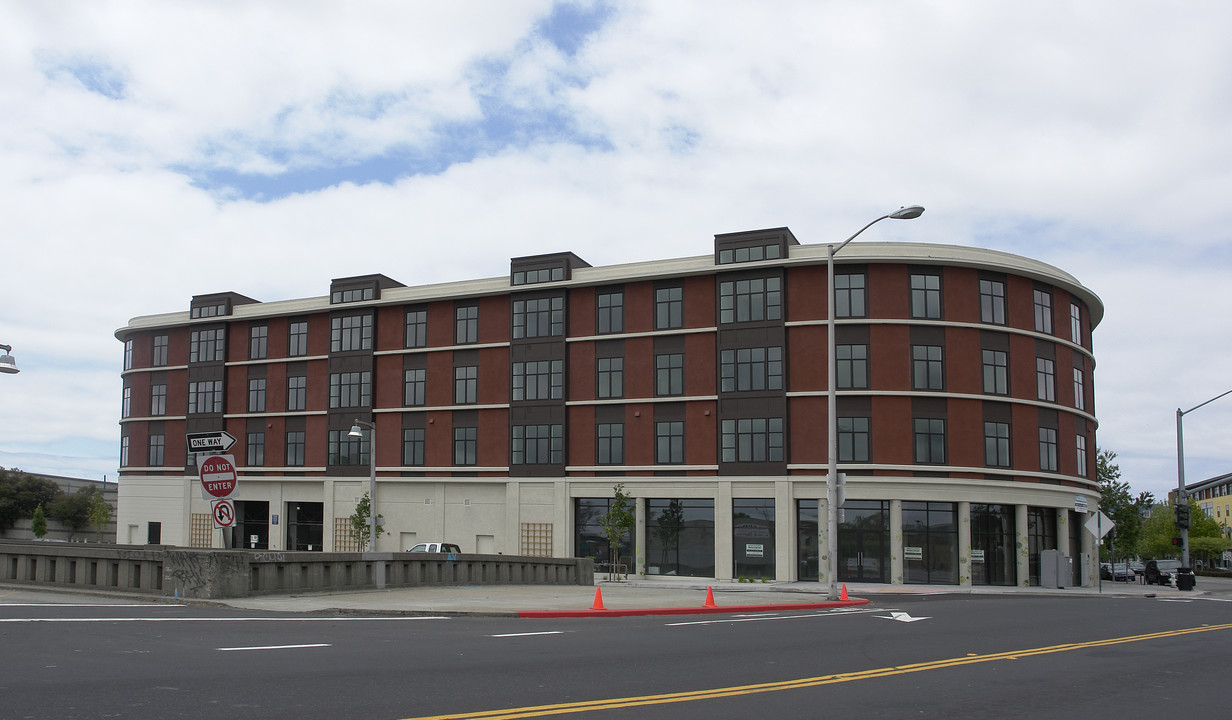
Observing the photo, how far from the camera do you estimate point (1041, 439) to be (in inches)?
1956

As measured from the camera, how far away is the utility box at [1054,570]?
4750 centimetres

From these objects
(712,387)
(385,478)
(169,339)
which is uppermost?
(169,339)

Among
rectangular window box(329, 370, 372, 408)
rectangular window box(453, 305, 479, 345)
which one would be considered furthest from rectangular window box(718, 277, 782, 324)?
rectangular window box(329, 370, 372, 408)

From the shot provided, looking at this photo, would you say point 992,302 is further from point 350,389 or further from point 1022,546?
point 350,389

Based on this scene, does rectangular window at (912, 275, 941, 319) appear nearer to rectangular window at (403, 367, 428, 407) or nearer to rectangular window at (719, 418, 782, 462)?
rectangular window at (719, 418, 782, 462)

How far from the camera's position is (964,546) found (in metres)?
47.0

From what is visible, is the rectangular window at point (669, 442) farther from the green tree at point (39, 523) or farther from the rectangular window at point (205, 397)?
the green tree at point (39, 523)

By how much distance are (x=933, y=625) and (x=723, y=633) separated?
4.73 metres

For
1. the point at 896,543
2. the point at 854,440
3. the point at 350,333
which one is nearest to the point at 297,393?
the point at 350,333

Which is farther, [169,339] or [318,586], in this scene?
[169,339]

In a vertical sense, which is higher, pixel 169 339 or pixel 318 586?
pixel 169 339

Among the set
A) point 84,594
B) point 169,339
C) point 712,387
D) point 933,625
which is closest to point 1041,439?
point 712,387

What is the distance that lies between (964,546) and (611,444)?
18.2m

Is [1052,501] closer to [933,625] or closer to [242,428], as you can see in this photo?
[933,625]
